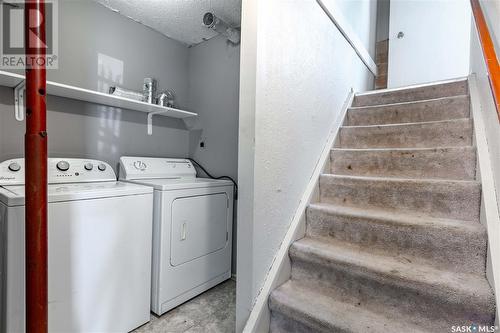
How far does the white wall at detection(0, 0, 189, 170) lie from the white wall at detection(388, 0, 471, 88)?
110 inches

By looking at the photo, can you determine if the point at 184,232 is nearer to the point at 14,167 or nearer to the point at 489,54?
the point at 14,167

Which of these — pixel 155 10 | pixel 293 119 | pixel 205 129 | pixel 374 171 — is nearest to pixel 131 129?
pixel 205 129

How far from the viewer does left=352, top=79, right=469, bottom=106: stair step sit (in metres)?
1.90

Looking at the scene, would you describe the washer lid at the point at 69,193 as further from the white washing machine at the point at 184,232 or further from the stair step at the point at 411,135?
the stair step at the point at 411,135

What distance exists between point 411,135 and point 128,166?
2177 mm

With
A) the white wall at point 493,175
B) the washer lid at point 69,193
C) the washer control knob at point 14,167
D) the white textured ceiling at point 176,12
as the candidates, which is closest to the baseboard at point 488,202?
the white wall at point 493,175

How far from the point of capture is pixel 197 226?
1808 mm

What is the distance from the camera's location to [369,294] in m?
1.10

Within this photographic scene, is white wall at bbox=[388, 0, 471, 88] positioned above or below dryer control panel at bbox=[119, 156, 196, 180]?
above

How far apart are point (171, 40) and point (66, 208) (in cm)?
205

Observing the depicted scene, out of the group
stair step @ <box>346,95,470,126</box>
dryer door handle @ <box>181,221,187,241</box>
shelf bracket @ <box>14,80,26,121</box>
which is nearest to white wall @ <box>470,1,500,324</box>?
stair step @ <box>346,95,470,126</box>

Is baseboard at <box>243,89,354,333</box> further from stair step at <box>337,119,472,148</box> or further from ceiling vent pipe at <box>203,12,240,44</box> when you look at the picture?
ceiling vent pipe at <box>203,12,240,44</box>

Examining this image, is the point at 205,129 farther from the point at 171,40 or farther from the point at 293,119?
the point at 293,119

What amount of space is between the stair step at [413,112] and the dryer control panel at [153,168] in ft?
5.40
